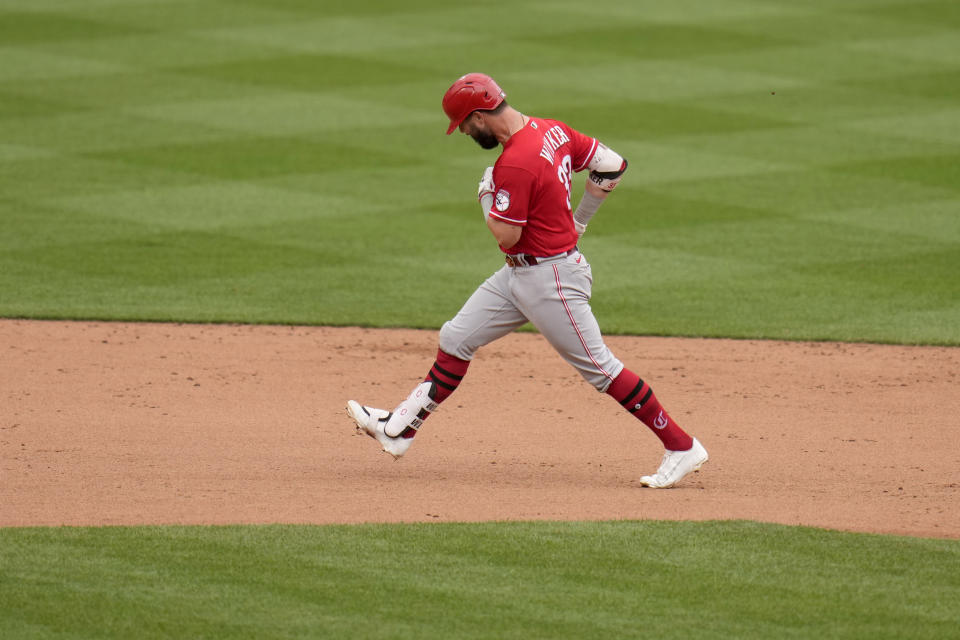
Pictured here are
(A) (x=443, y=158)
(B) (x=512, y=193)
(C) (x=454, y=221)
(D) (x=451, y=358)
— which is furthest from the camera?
(A) (x=443, y=158)

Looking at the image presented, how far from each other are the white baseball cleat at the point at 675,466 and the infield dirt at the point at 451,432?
6 cm

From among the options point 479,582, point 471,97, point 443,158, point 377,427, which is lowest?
point 443,158

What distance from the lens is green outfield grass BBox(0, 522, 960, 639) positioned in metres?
5.02

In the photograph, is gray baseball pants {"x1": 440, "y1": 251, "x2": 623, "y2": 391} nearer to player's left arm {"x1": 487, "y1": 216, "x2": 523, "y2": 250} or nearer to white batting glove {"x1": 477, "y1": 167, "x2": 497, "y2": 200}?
player's left arm {"x1": 487, "y1": 216, "x2": 523, "y2": 250}

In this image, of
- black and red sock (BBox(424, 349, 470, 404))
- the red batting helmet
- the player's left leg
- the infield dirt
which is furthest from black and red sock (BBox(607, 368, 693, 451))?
the red batting helmet

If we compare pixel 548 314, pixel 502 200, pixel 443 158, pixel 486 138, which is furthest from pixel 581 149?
pixel 443 158

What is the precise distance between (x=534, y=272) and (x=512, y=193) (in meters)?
0.48

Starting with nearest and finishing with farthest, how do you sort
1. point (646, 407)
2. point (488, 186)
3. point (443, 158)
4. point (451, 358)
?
point (488, 186)
point (646, 407)
point (451, 358)
point (443, 158)

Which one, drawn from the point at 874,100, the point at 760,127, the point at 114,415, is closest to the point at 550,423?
the point at 114,415

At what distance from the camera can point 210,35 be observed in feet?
69.3

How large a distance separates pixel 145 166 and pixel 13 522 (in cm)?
919

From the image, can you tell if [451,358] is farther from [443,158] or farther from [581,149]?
[443,158]

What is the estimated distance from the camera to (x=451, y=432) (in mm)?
8047

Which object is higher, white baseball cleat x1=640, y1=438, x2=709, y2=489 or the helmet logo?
the helmet logo
